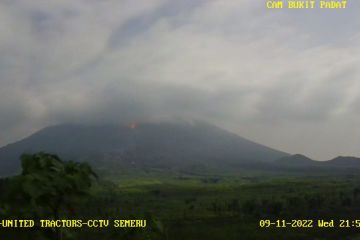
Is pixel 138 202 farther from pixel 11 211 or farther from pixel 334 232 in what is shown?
pixel 11 211

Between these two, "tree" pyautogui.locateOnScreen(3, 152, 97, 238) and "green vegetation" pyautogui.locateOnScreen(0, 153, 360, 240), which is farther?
"green vegetation" pyautogui.locateOnScreen(0, 153, 360, 240)

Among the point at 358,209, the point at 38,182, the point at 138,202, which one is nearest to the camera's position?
the point at 38,182

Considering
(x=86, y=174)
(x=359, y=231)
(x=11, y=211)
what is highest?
(x=86, y=174)

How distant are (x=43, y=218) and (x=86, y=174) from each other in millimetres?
1069

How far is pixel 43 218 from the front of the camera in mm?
7996

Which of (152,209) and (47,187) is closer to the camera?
(47,187)

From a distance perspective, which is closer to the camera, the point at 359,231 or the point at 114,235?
the point at 114,235

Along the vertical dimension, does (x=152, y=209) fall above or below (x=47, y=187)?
below

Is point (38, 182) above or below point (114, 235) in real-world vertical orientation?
above

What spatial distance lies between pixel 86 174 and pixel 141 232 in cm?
207

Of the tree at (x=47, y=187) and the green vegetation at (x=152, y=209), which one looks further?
the green vegetation at (x=152, y=209)

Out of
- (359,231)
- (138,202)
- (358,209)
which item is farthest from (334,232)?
(138,202)

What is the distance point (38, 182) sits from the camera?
7926 mm

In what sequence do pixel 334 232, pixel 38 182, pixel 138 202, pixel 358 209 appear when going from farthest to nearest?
pixel 138 202 < pixel 358 209 < pixel 334 232 < pixel 38 182
